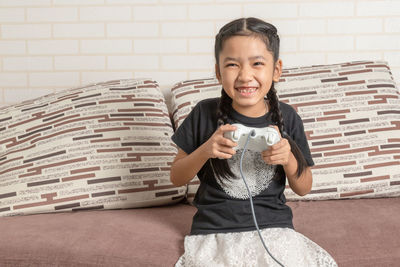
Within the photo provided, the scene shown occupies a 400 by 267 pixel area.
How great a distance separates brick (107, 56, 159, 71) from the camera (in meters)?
2.18

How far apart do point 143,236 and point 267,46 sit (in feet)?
1.80

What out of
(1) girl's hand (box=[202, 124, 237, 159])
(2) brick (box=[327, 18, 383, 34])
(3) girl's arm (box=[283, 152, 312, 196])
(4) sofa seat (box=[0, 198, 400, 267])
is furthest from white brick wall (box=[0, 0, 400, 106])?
(1) girl's hand (box=[202, 124, 237, 159])

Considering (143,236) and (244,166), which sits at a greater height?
(244,166)

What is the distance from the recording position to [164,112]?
5.97 ft

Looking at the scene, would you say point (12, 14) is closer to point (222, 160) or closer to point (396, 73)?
point (222, 160)

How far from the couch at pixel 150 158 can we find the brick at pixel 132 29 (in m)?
0.37

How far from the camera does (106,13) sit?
7.11 ft

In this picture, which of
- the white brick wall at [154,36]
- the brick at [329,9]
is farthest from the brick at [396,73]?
the brick at [329,9]

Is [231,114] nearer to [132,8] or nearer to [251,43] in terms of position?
[251,43]

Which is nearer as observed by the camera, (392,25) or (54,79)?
(392,25)

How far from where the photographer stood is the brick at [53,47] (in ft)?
7.20

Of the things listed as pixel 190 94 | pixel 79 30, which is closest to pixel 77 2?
pixel 79 30

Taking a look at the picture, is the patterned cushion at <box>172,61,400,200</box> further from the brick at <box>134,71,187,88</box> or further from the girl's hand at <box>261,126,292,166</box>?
the girl's hand at <box>261,126,292,166</box>

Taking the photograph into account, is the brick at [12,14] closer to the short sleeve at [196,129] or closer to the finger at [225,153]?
the short sleeve at [196,129]
